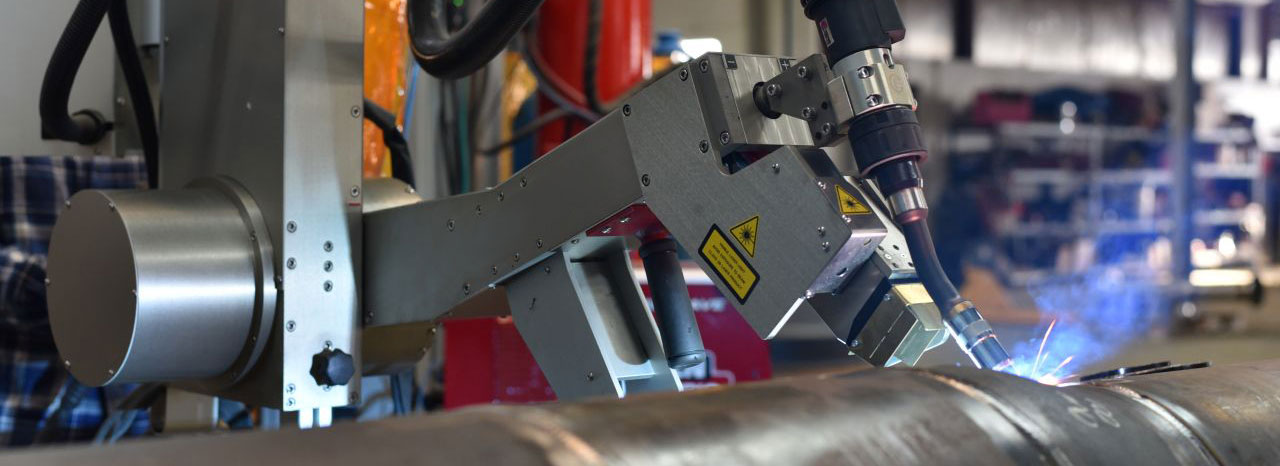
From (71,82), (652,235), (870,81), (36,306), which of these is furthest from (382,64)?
(870,81)

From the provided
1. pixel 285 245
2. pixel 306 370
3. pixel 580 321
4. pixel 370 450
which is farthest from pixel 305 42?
pixel 370 450

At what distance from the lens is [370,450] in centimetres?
42

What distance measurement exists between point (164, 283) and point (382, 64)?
2.33ft

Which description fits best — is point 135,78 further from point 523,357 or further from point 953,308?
point 953,308

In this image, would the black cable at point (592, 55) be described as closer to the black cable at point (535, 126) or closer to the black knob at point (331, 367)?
the black cable at point (535, 126)

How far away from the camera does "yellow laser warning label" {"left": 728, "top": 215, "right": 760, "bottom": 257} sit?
90 centimetres

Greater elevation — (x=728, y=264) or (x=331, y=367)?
(x=728, y=264)

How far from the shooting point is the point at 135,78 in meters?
1.45

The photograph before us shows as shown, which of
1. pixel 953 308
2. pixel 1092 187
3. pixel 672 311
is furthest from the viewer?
pixel 1092 187

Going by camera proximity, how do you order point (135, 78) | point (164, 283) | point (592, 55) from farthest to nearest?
1. point (592, 55)
2. point (135, 78)
3. point (164, 283)

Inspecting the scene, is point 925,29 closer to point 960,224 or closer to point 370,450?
point 960,224

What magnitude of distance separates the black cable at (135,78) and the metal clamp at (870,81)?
3.20 feet

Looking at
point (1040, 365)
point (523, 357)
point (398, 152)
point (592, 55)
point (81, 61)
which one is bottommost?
point (523, 357)

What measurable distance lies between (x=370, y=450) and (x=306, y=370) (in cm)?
90
